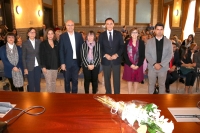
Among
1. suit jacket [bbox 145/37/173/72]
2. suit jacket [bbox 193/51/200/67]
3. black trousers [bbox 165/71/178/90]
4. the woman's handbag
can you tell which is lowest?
black trousers [bbox 165/71/178/90]

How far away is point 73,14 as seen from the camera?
1364 centimetres

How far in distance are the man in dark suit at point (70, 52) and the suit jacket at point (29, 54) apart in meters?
0.47

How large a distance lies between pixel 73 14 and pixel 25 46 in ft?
35.0

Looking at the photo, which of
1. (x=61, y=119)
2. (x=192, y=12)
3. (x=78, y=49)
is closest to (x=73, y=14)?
(x=192, y=12)

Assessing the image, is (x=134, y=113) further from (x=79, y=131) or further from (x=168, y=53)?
(x=168, y=53)

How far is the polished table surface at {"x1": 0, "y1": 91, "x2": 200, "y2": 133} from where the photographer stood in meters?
1.42

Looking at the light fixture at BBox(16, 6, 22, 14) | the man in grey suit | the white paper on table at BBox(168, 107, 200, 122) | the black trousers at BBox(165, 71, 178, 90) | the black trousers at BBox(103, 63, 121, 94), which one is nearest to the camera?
the white paper on table at BBox(168, 107, 200, 122)

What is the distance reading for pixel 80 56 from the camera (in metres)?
3.79

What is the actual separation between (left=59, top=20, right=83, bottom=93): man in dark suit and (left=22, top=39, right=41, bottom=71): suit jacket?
47 centimetres

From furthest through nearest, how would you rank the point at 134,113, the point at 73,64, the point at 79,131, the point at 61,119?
the point at 73,64, the point at 61,119, the point at 79,131, the point at 134,113

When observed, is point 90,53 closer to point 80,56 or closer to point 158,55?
point 80,56

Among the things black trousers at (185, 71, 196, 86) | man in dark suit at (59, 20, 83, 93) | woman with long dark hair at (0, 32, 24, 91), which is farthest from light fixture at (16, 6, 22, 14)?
black trousers at (185, 71, 196, 86)

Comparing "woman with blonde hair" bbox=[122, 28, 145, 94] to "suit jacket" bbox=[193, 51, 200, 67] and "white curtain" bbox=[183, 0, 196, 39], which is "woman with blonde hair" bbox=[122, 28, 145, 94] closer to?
"suit jacket" bbox=[193, 51, 200, 67]

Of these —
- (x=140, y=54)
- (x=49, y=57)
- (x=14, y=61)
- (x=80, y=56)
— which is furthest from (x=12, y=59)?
(x=140, y=54)
